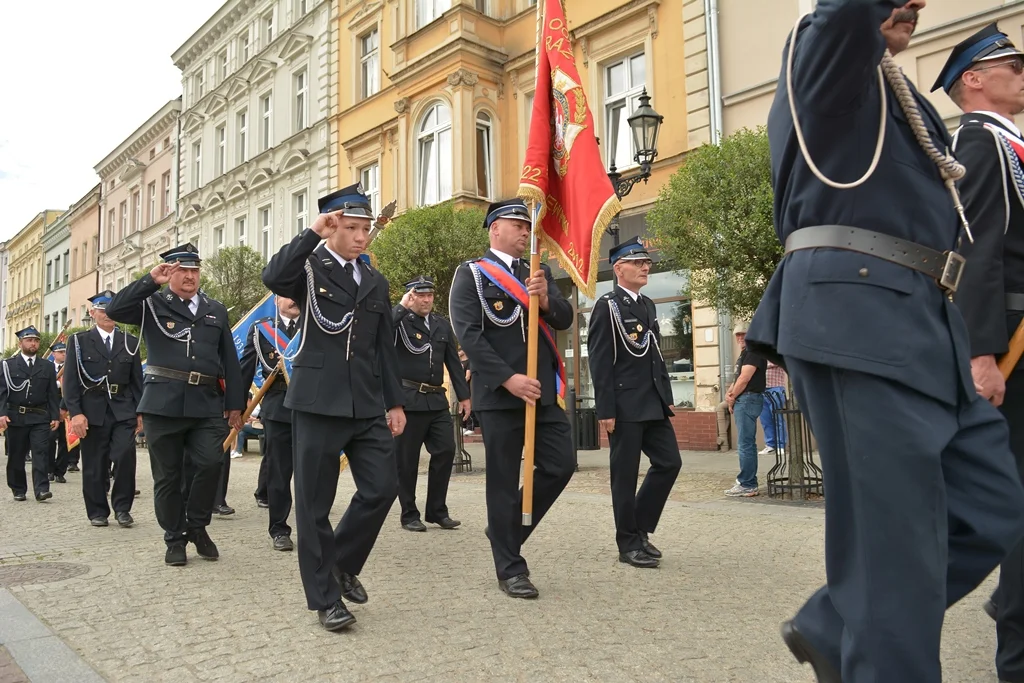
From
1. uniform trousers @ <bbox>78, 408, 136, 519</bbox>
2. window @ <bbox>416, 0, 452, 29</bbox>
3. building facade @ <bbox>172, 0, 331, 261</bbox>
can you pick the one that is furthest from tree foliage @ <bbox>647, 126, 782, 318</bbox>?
building facade @ <bbox>172, 0, 331, 261</bbox>

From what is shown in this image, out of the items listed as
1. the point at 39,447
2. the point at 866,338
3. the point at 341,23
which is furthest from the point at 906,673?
the point at 341,23

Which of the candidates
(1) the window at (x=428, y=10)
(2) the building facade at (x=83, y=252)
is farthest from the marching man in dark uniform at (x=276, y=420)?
(2) the building facade at (x=83, y=252)

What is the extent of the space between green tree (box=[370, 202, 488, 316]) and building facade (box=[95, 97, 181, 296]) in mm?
22698

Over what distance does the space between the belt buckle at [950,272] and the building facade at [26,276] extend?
60167 millimetres

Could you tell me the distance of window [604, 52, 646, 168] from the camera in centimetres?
1689

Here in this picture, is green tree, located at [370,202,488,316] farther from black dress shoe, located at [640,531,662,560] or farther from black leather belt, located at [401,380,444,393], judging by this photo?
black dress shoe, located at [640,531,662,560]

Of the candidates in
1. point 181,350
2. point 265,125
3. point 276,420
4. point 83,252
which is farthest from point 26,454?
point 83,252

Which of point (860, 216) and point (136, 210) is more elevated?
point (136, 210)

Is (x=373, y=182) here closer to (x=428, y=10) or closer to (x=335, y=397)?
(x=428, y=10)

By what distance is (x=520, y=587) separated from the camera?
4.50 meters

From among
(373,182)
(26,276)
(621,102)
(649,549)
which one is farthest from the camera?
(26,276)

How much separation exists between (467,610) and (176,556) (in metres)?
2.44

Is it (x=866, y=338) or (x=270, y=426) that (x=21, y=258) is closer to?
(x=270, y=426)

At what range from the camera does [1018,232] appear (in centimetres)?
313
